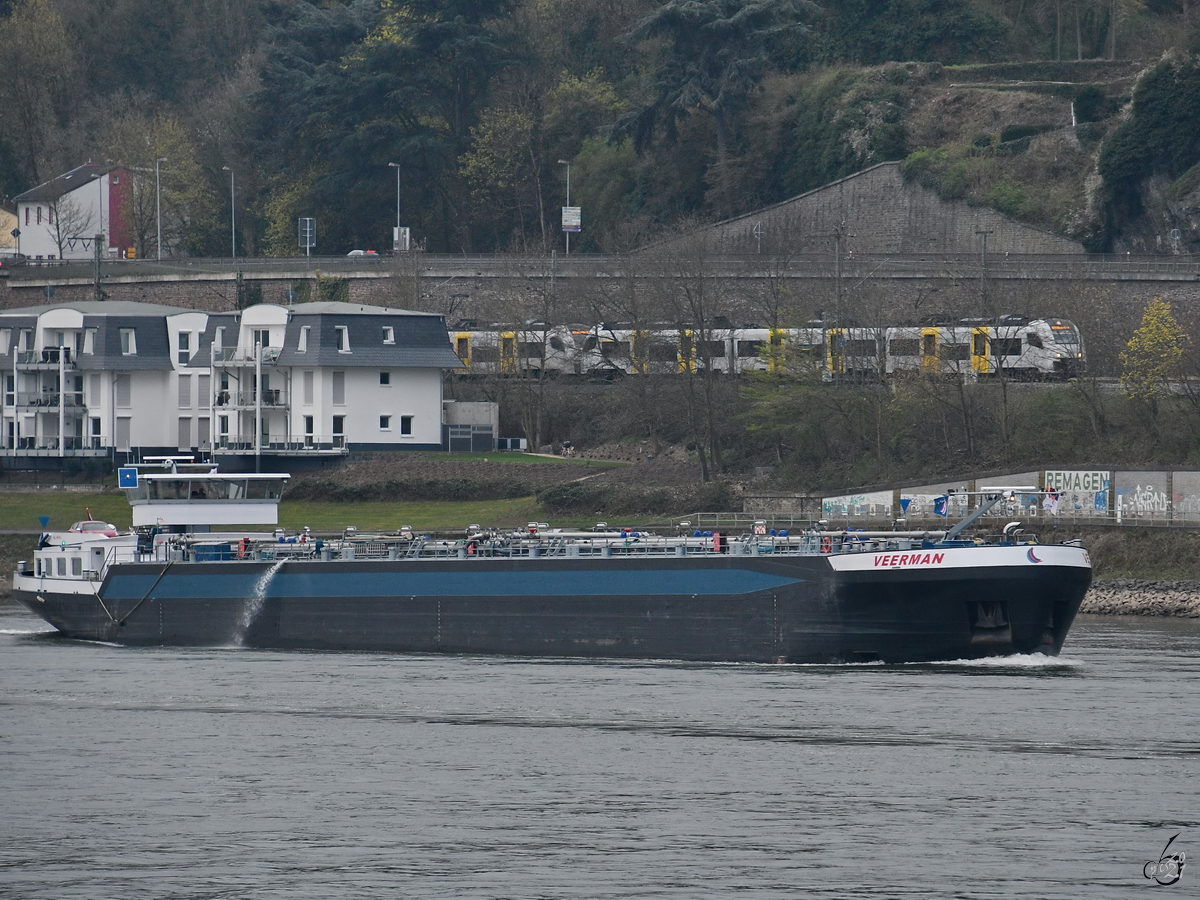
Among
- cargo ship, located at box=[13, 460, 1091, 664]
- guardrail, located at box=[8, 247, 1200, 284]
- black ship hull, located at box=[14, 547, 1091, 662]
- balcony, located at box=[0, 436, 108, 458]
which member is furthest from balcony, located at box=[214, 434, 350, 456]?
black ship hull, located at box=[14, 547, 1091, 662]

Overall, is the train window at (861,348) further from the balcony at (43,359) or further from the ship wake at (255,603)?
the balcony at (43,359)

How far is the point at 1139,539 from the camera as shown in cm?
6012

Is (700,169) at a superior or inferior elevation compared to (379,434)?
superior

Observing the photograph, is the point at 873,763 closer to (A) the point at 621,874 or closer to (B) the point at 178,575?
(A) the point at 621,874

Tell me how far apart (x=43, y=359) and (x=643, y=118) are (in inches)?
1514

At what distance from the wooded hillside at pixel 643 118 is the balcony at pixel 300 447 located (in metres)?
24.8

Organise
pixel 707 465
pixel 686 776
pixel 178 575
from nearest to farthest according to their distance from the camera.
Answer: pixel 686 776 → pixel 178 575 → pixel 707 465

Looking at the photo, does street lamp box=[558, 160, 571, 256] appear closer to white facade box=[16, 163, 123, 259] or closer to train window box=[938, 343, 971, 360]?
white facade box=[16, 163, 123, 259]

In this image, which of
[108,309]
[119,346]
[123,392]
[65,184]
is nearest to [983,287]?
[123,392]

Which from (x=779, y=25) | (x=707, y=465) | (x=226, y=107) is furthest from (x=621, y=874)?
(x=226, y=107)

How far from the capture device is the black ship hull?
1633 inches

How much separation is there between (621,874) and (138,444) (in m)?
68.9

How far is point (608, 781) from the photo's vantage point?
30.3 meters

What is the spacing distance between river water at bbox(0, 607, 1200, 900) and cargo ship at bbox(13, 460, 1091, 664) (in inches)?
44.9
